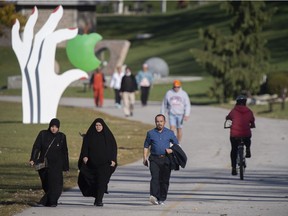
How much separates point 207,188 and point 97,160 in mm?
3515

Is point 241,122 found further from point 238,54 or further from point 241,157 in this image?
point 238,54

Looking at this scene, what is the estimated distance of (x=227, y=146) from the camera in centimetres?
2994

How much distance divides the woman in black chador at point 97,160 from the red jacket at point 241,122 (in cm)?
501

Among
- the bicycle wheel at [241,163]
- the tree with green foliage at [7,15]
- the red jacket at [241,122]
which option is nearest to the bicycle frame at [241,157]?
the bicycle wheel at [241,163]

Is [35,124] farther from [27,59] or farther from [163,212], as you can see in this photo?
[163,212]

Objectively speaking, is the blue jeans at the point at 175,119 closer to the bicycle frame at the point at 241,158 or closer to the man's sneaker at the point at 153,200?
the bicycle frame at the point at 241,158

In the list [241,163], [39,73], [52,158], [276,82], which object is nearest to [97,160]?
[52,158]

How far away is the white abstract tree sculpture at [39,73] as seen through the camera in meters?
37.2

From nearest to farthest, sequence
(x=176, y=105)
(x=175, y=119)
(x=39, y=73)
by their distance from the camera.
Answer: (x=176, y=105), (x=175, y=119), (x=39, y=73)

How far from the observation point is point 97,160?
17.2 m

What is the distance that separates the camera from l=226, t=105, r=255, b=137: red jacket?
2183 cm

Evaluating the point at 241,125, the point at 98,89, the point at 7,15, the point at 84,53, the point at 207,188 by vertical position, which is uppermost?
the point at 7,15

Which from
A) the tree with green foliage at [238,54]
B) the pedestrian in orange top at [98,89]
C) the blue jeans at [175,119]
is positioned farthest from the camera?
the tree with green foliage at [238,54]

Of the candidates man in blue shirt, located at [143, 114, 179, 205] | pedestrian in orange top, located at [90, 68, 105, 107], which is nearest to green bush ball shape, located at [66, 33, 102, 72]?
pedestrian in orange top, located at [90, 68, 105, 107]
